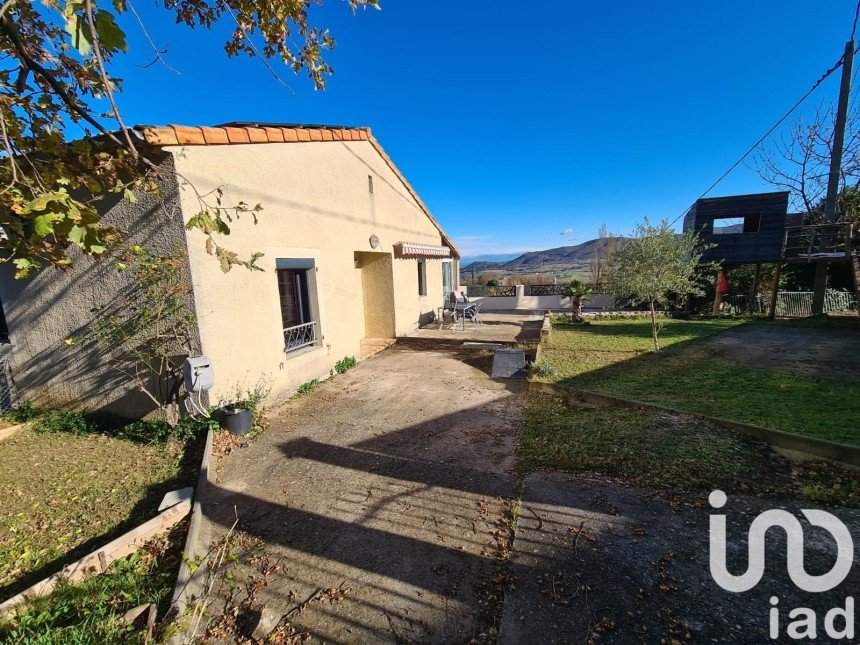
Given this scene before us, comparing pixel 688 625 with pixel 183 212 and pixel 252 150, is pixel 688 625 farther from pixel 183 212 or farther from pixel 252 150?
pixel 252 150

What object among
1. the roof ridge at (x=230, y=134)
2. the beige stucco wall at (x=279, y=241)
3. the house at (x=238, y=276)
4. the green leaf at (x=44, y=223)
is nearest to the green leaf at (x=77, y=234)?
the green leaf at (x=44, y=223)

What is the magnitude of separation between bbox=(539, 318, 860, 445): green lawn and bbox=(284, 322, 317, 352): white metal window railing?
6110mm

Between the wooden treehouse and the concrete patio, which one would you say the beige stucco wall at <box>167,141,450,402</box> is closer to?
the concrete patio

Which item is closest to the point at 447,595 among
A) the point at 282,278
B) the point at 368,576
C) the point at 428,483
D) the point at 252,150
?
the point at 368,576

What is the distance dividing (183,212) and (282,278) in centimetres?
282

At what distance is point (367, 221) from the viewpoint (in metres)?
11.4

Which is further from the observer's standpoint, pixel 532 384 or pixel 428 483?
pixel 532 384

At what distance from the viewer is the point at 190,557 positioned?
3.41m

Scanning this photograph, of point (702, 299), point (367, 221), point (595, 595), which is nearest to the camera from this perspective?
point (595, 595)

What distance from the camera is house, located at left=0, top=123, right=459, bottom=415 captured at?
5859mm

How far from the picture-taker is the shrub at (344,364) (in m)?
9.75

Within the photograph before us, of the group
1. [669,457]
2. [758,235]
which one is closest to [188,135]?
[669,457]

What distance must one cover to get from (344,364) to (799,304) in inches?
986

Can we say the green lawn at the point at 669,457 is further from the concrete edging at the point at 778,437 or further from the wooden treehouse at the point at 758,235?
the wooden treehouse at the point at 758,235
